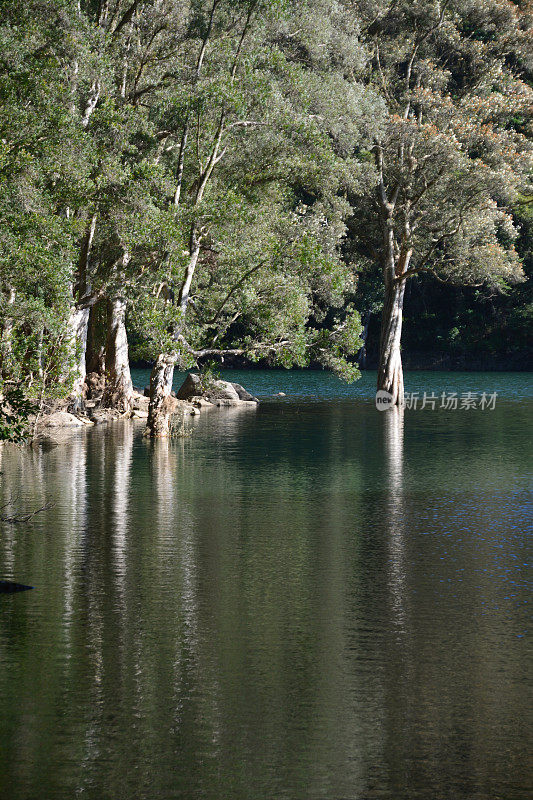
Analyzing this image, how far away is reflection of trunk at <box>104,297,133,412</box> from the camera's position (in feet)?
141

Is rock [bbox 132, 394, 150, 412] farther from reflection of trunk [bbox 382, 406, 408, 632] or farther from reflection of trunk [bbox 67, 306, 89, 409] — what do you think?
reflection of trunk [bbox 382, 406, 408, 632]

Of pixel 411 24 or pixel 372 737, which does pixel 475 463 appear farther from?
pixel 411 24

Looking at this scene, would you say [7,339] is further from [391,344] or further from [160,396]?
[391,344]

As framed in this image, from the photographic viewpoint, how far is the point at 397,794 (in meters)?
7.70

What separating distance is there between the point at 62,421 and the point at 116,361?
6.36m

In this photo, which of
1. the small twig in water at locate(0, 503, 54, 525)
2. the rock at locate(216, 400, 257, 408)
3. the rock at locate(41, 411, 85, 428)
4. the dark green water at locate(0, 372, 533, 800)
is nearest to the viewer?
the dark green water at locate(0, 372, 533, 800)

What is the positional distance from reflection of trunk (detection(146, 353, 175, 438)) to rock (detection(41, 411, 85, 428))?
3.41 meters

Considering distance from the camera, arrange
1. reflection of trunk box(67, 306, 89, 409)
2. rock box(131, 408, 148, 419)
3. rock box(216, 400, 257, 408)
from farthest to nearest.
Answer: rock box(216, 400, 257, 408) < rock box(131, 408, 148, 419) < reflection of trunk box(67, 306, 89, 409)

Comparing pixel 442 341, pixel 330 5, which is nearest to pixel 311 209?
pixel 330 5

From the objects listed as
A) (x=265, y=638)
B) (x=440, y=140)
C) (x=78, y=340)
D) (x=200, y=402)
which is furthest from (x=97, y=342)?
(x=265, y=638)

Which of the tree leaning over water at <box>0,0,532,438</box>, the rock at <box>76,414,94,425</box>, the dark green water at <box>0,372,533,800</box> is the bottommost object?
the dark green water at <box>0,372,533,800</box>

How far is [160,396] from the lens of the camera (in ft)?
109

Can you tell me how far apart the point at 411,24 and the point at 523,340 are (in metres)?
39.3

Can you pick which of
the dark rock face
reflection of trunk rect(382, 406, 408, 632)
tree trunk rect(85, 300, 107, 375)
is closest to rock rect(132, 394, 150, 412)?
tree trunk rect(85, 300, 107, 375)
